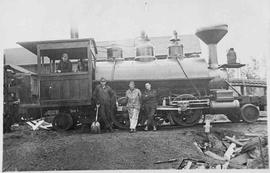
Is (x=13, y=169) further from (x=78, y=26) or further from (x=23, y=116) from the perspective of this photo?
(x=78, y=26)

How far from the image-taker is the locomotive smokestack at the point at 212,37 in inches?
229

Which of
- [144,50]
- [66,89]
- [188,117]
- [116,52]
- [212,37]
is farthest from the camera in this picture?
[116,52]

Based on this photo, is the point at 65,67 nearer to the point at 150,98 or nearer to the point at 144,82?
the point at 144,82

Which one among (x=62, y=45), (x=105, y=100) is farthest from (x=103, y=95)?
(x=62, y=45)

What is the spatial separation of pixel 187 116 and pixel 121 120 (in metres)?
1.35

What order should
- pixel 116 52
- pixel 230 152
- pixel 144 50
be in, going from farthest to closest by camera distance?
pixel 116 52, pixel 144 50, pixel 230 152

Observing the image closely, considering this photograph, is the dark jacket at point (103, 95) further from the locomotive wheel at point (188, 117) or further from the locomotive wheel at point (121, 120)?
the locomotive wheel at point (188, 117)

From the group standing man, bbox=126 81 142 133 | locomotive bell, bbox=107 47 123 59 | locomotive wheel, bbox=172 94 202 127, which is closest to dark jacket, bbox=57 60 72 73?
locomotive bell, bbox=107 47 123 59

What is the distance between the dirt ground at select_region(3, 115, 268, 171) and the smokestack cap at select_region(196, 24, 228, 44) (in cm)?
190

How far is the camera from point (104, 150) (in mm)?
4758

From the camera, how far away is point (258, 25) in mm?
4867

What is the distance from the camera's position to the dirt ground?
456cm

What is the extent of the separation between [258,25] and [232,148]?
204 cm

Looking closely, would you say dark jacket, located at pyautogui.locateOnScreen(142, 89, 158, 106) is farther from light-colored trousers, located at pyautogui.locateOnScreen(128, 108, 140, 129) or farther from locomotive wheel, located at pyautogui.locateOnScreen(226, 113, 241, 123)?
locomotive wheel, located at pyautogui.locateOnScreen(226, 113, 241, 123)
